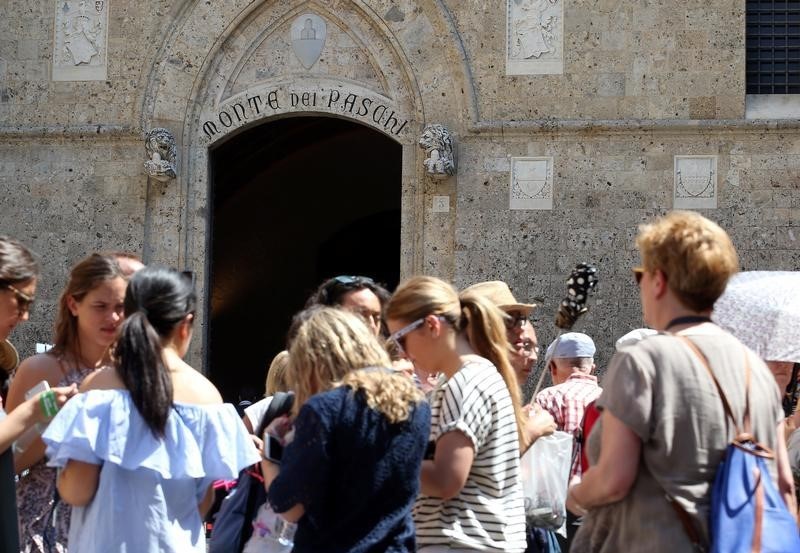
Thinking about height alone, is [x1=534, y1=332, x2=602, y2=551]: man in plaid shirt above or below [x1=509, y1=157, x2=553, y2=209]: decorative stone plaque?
below

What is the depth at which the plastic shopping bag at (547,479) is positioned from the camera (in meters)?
5.09

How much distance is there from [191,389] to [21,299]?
0.85 meters

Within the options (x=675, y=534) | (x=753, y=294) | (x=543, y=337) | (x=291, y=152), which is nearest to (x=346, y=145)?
(x=291, y=152)

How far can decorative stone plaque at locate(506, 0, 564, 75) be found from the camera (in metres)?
11.7

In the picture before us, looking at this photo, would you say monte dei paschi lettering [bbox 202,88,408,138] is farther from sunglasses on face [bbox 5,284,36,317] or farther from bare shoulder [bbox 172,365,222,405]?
bare shoulder [bbox 172,365,222,405]

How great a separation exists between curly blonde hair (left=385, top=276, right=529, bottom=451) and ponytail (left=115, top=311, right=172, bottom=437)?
953mm

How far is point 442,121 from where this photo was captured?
11.9 meters

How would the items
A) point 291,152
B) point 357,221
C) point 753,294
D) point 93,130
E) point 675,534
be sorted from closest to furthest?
point 675,534 → point 753,294 → point 93,130 → point 291,152 → point 357,221

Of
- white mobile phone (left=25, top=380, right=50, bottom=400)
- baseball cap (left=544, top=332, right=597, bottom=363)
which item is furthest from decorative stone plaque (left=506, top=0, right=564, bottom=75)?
white mobile phone (left=25, top=380, right=50, bottom=400)

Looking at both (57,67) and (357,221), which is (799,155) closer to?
(57,67)

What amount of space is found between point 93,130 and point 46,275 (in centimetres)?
153

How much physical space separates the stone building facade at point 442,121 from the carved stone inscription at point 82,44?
0.02 metres

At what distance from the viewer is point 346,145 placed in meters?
18.0

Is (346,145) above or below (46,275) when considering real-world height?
above
